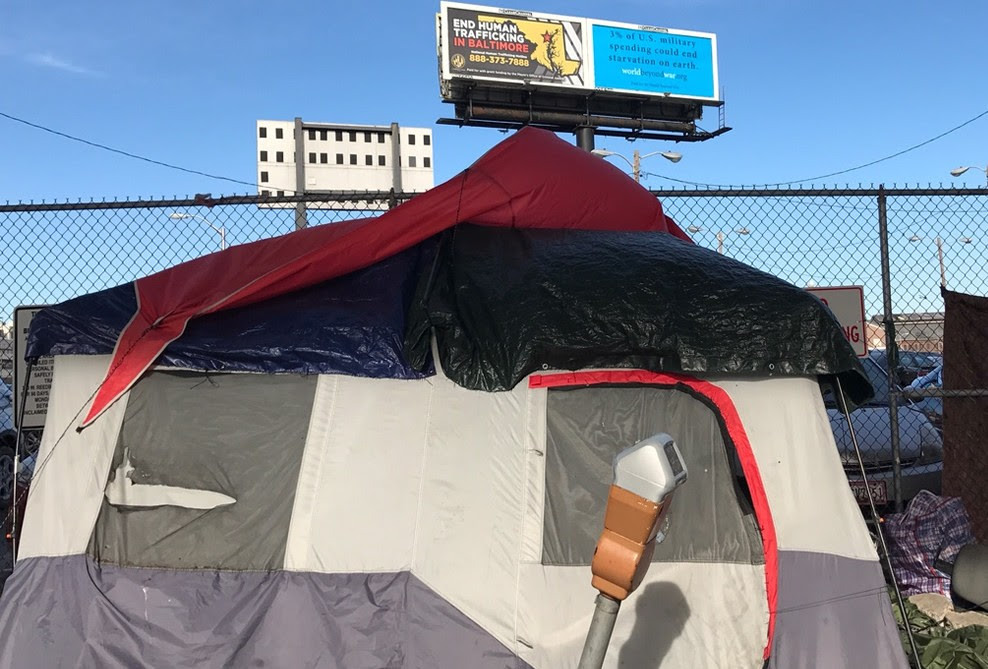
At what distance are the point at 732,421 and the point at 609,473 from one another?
0.56 m

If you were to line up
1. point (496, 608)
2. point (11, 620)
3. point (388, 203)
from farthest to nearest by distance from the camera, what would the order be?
point (388, 203) → point (11, 620) → point (496, 608)

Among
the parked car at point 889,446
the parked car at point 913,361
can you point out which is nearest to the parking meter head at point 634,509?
the parked car at point 889,446

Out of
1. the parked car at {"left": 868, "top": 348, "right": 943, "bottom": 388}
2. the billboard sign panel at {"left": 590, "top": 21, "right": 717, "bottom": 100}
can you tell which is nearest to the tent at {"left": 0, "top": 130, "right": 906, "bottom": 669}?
the parked car at {"left": 868, "top": 348, "right": 943, "bottom": 388}

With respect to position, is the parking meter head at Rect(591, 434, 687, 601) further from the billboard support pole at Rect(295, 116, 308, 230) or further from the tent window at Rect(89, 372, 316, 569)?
the billboard support pole at Rect(295, 116, 308, 230)

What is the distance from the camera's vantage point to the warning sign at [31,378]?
482 centimetres

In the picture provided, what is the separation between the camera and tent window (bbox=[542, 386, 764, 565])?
11.2 ft

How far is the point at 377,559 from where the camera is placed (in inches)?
137

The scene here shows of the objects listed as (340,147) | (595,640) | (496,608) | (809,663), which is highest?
(340,147)

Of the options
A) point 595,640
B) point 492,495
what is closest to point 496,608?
point 492,495

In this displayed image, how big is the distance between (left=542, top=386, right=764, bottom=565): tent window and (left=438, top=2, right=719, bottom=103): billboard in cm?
2554

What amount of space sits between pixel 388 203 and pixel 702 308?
9.40 feet

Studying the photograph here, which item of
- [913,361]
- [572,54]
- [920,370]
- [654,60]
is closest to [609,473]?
[920,370]

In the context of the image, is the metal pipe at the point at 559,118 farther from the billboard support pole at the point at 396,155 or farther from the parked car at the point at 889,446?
the parked car at the point at 889,446

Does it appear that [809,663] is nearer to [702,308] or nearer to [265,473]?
[702,308]
